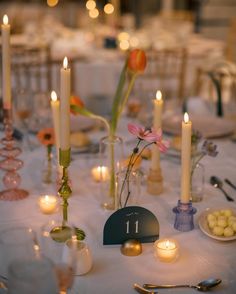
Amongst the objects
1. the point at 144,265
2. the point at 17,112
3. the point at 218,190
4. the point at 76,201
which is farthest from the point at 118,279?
the point at 17,112

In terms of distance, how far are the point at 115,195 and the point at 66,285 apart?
1.65 ft

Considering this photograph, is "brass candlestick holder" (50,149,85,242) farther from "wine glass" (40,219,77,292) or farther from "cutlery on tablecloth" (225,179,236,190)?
"cutlery on tablecloth" (225,179,236,190)

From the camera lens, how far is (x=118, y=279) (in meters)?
1.18

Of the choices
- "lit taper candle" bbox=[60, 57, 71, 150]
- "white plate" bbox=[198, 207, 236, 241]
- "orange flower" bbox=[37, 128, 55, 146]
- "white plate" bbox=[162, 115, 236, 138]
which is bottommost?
"white plate" bbox=[198, 207, 236, 241]

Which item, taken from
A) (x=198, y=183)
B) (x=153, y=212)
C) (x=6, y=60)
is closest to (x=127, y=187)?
(x=153, y=212)

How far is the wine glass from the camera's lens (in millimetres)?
989

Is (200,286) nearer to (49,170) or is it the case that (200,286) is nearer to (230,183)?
(230,183)

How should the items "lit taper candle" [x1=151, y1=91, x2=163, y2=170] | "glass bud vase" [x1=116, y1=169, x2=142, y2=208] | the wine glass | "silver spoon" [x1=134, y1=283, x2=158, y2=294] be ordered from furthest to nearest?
"lit taper candle" [x1=151, y1=91, x2=163, y2=170] → "glass bud vase" [x1=116, y1=169, x2=142, y2=208] → "silver spoon" [x1=134, y1=283, x2=158, y2=294] → the wine glass

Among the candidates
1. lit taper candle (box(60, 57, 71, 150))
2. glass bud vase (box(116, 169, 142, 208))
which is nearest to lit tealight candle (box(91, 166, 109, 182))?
glass bud vase (box(116, 169, 142, 208))

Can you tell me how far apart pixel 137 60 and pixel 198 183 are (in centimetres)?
45

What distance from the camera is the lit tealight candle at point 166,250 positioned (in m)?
1.24

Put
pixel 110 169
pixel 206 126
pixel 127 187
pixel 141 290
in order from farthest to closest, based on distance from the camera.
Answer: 1. pixel 206 126
2. pixel 110 169
3. pixel 127 187
4. pixel 141 290

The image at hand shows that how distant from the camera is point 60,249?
1255mm

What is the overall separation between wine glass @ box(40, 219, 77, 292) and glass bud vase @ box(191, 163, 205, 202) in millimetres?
446
